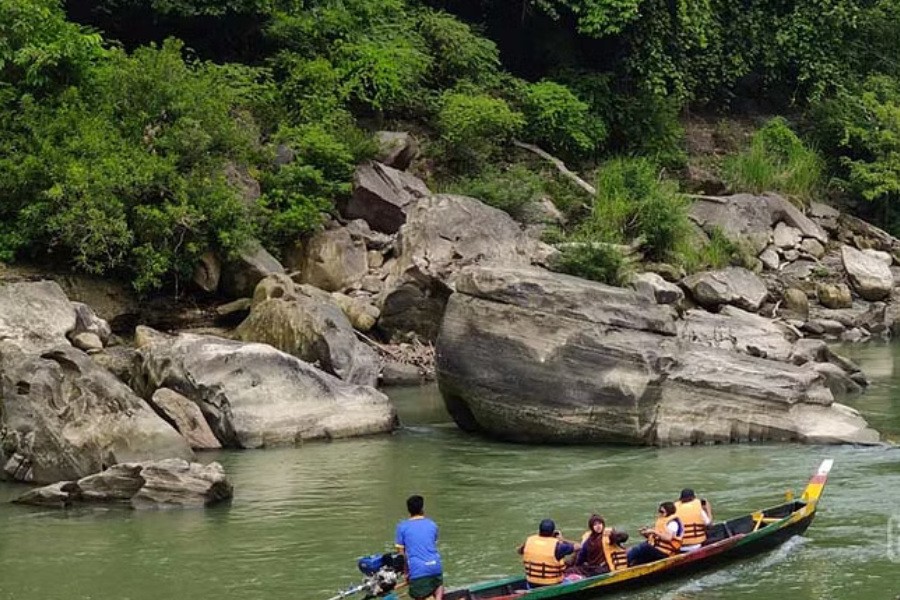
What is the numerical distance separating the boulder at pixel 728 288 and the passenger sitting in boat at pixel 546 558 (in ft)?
57.3

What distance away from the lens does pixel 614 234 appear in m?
29.5

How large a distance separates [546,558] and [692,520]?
6.84ft

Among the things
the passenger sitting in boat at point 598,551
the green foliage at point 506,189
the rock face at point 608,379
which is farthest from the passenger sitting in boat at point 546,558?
the green foliage at point 506,189

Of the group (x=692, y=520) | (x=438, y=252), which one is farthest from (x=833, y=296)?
(x=692, y=520)

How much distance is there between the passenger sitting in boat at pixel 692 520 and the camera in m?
12.8

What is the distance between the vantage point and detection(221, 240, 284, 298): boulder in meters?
25.1

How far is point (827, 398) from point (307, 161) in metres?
13.6

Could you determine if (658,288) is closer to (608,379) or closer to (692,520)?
(608,379)

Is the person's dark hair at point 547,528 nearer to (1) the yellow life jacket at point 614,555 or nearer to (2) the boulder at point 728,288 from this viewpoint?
(1) the yellow life jacket at point 614,555

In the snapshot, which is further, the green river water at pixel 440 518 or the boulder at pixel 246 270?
the boulder at pixel 246 270

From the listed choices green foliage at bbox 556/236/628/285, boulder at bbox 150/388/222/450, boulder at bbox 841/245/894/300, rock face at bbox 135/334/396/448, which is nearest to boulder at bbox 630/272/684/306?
green foliage at bbox 556/236/628/285

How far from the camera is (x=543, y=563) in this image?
1155 cm

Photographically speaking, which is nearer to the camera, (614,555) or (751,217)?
(614,555)

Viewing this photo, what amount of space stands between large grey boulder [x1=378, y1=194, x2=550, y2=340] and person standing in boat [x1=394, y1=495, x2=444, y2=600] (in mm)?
13835
